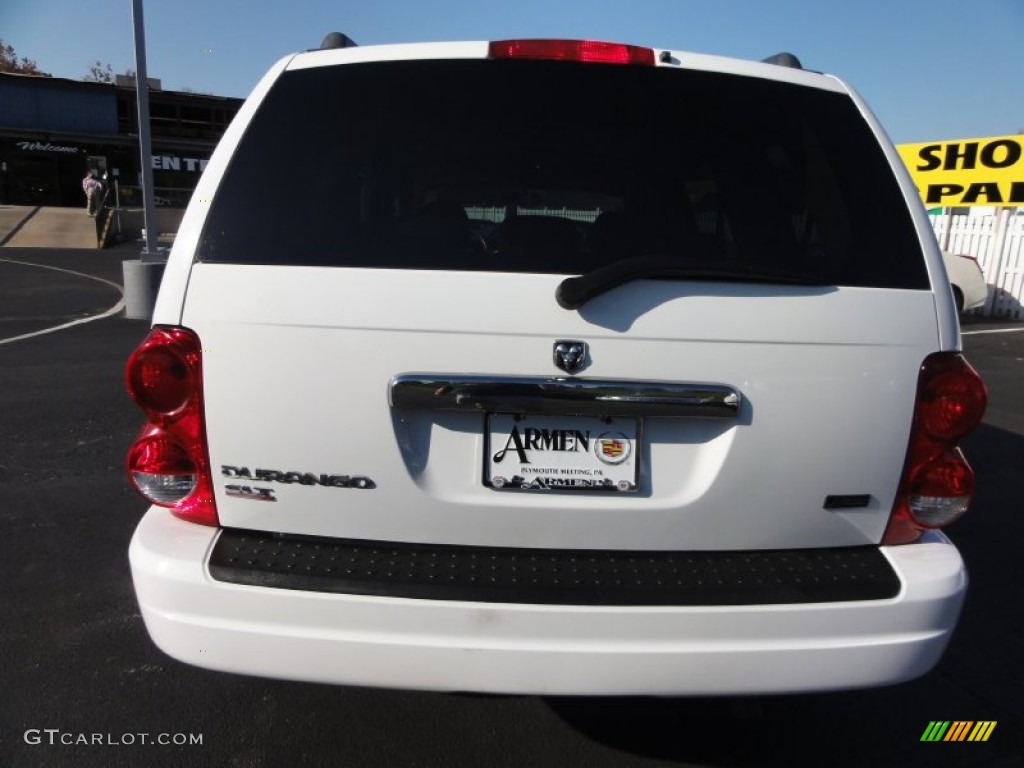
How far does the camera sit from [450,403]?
189cm

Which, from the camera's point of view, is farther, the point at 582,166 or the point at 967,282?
the point at 967,282

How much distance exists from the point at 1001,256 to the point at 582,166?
607 inches

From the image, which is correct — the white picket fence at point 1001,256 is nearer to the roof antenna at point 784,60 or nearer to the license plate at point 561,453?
the roof antenna at point 784,60

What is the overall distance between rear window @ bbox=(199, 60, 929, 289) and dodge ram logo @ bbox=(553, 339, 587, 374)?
271 millimetres

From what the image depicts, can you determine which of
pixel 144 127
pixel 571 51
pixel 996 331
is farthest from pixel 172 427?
pixel 996 331

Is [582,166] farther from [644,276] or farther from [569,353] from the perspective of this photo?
[569,353]

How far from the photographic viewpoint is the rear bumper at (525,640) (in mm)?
1833

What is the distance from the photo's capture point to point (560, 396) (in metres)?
1.89

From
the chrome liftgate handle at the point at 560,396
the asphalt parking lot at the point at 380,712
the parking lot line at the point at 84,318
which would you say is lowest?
the parking lot line at the point at 84,318

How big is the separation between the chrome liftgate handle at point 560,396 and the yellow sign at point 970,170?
45.5 feet

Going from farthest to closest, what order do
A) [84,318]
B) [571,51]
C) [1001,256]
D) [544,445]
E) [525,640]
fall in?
[1001,256], [84,318], [571,51], [544,445], [525,640]

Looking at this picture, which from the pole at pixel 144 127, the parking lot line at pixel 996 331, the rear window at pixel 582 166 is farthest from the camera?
the parking lot line at pixel 996 331

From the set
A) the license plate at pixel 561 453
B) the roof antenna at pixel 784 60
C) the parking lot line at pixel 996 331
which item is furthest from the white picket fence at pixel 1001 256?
the license plate at pixel 561 453

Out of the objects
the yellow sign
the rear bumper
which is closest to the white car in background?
the yellow sign
